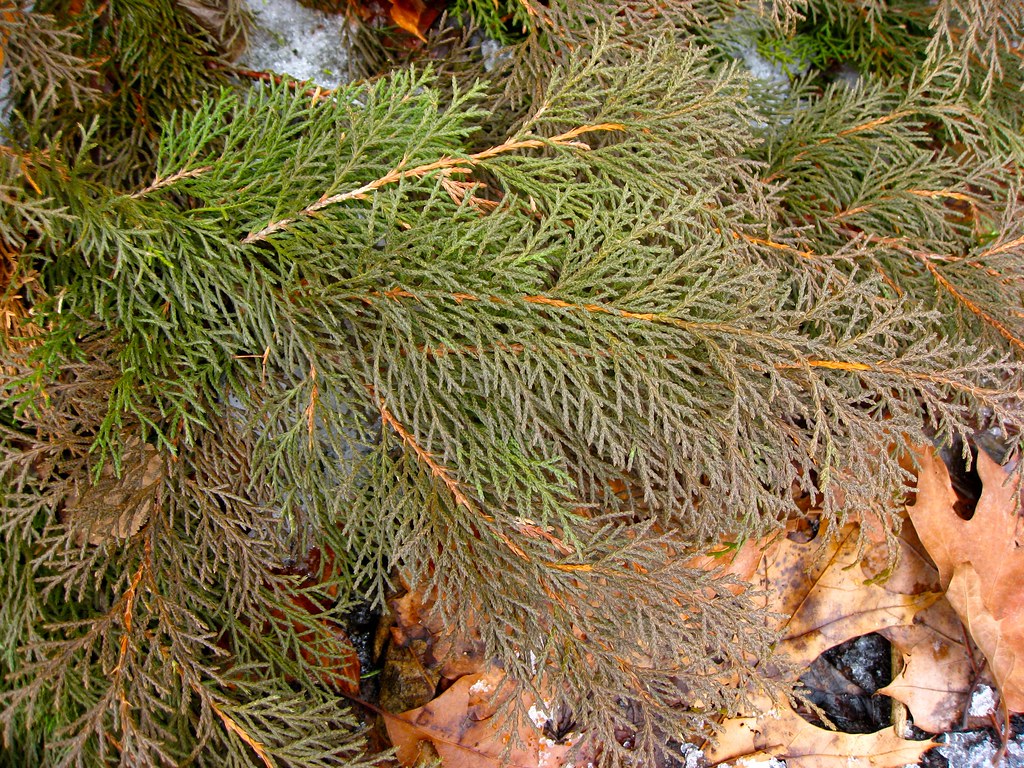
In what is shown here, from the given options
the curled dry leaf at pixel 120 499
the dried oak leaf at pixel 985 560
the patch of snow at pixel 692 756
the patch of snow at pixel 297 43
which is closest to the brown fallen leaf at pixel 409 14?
the patch of snow at pixel 297 43

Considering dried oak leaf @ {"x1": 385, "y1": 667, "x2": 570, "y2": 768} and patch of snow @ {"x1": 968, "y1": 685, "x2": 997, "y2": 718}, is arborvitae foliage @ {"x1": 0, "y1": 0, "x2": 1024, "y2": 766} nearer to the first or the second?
dried oak leaf @ {"x1": 385, "y1": 667, "x2": 570, "y2": 768}

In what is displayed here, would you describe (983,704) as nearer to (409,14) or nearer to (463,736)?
(463,736)

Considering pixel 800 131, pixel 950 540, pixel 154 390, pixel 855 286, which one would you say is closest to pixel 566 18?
pixel 800 131

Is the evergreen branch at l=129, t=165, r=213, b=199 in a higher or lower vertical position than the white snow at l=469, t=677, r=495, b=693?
higher

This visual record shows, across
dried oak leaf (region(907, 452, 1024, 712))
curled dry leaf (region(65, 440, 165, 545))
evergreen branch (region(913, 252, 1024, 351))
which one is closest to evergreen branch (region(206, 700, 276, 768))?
curled dry leaf (region(65, 440, 165, 545))

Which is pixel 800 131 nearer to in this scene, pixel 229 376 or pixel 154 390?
pixel 229 376
